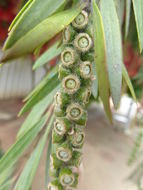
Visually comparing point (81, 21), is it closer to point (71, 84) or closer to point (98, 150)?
point (71, 84)

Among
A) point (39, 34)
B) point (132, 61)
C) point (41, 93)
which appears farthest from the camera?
point (132, 61)

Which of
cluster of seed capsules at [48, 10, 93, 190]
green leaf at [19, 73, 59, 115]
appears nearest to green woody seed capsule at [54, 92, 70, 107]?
cluster of seed capsules at [48, 10, 93, 190]

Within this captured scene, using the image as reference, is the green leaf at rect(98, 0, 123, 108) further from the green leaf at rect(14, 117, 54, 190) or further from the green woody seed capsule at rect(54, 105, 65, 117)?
the green leaf at rect(14, 117, 54, 190)

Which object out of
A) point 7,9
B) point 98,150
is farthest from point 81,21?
point 98,150

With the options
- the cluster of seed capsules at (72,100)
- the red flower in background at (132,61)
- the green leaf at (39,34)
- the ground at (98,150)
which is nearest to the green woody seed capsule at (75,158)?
the cluster of seed capsules at (72,100)

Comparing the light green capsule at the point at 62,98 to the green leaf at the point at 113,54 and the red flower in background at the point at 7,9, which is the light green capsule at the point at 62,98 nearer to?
the green leaf at the point at 113,54
